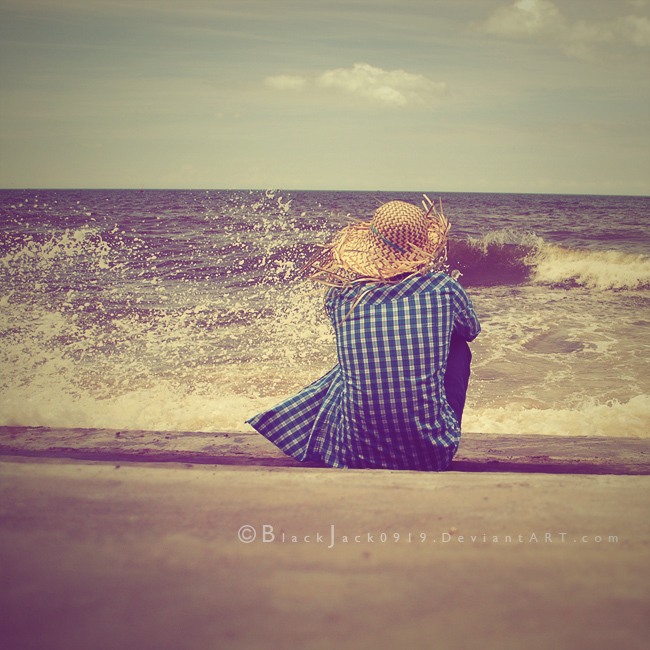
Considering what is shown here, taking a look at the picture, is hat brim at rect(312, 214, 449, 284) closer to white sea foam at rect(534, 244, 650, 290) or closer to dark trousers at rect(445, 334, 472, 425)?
dark trousers at rect(445, 334, 472, 425)

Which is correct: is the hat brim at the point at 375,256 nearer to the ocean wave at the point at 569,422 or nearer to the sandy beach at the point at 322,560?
the sandy beach at the point at 322,560

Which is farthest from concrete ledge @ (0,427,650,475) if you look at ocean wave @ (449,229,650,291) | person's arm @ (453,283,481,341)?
ocean wave @ (449,229,650,291)

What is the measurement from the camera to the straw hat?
157 centimetres

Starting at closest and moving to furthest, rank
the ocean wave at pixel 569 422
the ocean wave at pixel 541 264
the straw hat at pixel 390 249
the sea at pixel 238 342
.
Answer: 1. the straw hat at pixel 390 249
2. the ocean wave at pixel 569 422
3. the sea at pixel 238 342
4. the ocean wave at pixel 541 264

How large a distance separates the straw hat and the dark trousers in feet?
1.03

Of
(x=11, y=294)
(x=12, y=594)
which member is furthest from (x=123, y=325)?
(x=12, y=594)

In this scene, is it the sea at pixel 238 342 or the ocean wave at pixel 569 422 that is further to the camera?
the sea at pixel 238 342

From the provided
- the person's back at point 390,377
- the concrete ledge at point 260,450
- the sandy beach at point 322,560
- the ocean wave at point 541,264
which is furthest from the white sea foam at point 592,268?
the sandy beach at point 322,560

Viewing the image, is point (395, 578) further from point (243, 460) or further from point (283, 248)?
point (283, 248)

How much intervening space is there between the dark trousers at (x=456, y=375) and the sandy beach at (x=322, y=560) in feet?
1.35

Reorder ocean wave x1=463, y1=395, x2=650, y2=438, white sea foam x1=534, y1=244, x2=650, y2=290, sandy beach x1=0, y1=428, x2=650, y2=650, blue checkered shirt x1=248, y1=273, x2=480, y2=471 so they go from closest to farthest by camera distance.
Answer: sandy beach x1=0, y1=428, x2=650, y2=650 → blue checkered shirt x1=248, y1=273, x2=480, y2=471 → ocean wave x1=463, y1=395, x2=650, y2=438 → white sea foam x1=534, y1=244, x2=650, y2=290

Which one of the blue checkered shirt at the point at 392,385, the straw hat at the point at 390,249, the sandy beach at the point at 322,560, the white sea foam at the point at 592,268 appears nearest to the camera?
the sandy beach at the point at 322,560

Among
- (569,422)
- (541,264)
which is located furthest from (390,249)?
(541,264)

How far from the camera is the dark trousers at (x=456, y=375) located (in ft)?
5.34
